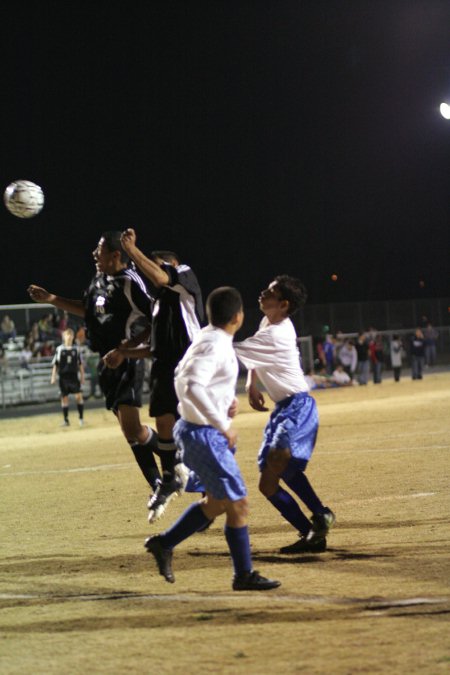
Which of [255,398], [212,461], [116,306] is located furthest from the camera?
[116,306]

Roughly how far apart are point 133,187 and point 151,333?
51.5m

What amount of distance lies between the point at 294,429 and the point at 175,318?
164 centimetres

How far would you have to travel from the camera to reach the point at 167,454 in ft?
28.8

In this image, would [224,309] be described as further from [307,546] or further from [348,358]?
[348,358]

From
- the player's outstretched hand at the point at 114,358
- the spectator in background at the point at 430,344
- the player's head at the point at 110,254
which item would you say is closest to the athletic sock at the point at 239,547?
the player's outstretched hand at the point at 114,358

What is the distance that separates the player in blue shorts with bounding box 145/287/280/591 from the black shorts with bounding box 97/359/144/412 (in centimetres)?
282

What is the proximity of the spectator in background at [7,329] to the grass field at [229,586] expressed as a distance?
22420mm

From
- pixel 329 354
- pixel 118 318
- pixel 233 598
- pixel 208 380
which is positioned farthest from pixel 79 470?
pixel 329 354

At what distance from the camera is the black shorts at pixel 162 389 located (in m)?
8.50

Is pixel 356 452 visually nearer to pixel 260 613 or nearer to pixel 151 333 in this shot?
pixel 151 333

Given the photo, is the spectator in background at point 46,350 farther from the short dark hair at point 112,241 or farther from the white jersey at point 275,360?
the white jersey at point 275,360

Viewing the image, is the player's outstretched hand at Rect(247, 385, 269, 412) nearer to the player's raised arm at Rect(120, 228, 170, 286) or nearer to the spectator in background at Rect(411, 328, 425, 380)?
the player's raised arm at Rect(120, 228, 170, 286)

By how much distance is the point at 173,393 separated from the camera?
857 cm

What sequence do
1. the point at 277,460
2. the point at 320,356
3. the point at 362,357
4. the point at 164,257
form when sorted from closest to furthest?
the point at 277,460
the point at 164,257
the point at 362,357
the point at 320,356
